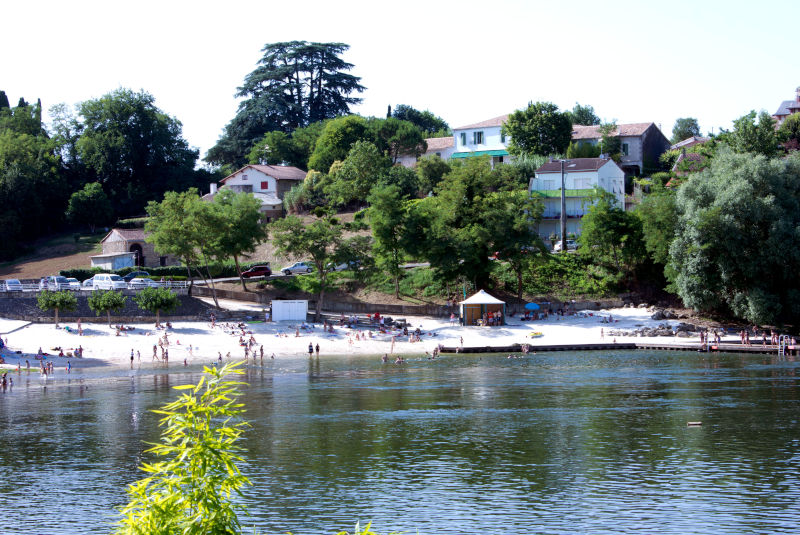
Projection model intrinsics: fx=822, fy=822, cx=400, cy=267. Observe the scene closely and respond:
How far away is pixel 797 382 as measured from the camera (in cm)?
5081

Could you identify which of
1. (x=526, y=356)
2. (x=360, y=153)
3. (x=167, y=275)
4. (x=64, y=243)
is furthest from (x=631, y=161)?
(x=64, y=243)

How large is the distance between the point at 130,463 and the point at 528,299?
51.4 m

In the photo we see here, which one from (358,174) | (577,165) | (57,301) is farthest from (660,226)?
(57,301)

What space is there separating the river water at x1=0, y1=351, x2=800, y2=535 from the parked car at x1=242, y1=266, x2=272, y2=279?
30105 mm

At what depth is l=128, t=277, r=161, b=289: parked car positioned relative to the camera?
248 ft

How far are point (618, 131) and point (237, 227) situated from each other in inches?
2286

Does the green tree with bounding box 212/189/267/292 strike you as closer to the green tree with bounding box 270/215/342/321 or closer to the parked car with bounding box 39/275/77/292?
the green tree with bounding box 270/215/342/321

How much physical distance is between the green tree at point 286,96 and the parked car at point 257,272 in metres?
49.2

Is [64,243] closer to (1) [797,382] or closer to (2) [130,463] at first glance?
(2) [130,463]

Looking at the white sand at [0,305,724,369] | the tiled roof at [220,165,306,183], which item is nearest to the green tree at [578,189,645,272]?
the white sand at [0,305,724,369]

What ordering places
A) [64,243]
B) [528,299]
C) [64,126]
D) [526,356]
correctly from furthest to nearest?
[64,126], [64,243], [528,299], [526,356]

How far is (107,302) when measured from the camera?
2741 inches

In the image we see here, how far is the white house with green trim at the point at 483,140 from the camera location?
115312mm

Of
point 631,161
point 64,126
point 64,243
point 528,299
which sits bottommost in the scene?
point 528,299
